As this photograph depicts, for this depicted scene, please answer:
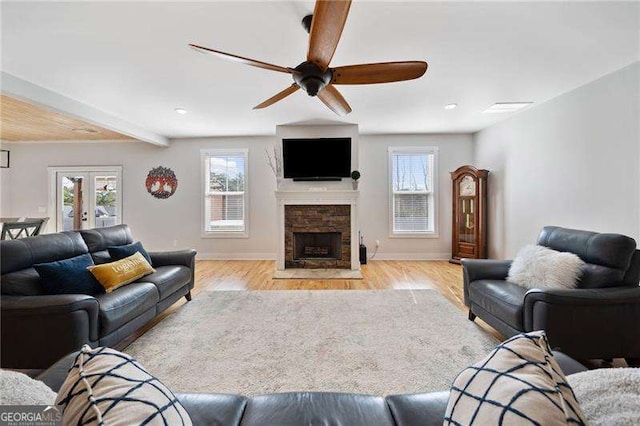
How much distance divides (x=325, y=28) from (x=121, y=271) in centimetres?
263

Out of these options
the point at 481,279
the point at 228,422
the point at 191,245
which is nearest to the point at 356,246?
the point at 481,279

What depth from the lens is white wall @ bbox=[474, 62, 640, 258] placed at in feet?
8.73

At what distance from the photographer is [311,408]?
0.96 meters

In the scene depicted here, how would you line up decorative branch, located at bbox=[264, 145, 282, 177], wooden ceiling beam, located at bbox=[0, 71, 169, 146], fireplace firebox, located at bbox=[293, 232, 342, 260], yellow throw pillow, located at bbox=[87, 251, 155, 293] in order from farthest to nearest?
fireplace firebox, located at bbox=[293, 232, 342, 260] < decorative branch, located at bbox=[264, 145, 282, 177] < wooden ceiling beam, located at bbox=[0, 71, 169, 146] < yellow throw pillow, located at bbox=[87, 251, 155, 293]

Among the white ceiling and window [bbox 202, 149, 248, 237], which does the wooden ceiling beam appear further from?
window [bbox 202, 149, 248, 237]

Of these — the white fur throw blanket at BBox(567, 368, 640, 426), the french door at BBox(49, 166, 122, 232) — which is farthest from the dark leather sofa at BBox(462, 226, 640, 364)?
the french door at BBox(49, 166, 122, 232)

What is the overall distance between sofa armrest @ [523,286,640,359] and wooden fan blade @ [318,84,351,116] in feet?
7.05

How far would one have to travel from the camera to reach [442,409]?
3.09 ft

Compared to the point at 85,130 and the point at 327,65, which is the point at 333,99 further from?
the point at 85,130

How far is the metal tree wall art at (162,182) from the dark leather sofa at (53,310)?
3.28m

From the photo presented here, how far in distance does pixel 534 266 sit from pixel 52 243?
4.22 meters

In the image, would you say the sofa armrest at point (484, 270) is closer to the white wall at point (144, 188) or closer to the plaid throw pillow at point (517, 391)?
the plaid throw pillow at point (517, 391)

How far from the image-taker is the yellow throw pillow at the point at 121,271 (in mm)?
2357

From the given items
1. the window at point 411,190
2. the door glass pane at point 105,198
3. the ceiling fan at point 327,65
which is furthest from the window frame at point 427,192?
the door glass pane at point 105,198
